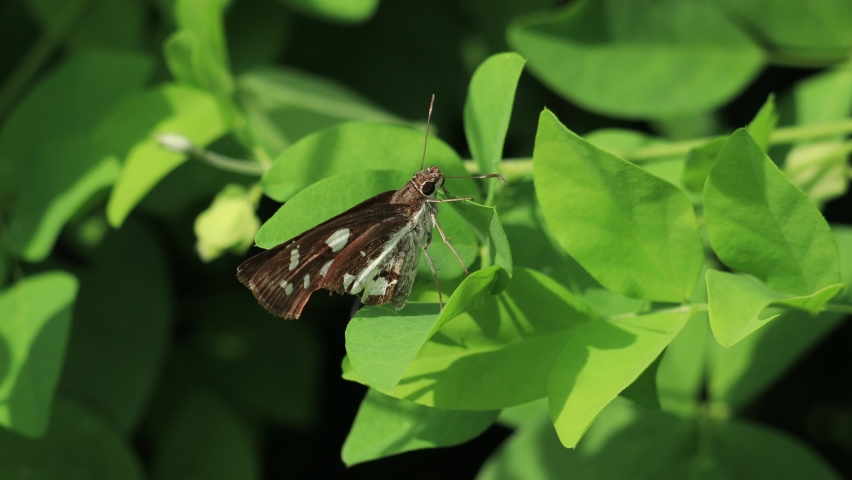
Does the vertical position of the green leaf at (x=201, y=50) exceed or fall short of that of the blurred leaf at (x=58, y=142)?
it exceeds it

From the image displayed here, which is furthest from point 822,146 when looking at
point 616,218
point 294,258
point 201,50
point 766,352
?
point 201,50

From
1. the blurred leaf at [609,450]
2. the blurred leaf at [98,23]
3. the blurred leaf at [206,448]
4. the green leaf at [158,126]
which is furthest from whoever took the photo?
the blurred leaf at [206,448]

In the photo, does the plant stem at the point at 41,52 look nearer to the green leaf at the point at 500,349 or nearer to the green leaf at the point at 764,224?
the green leaf at the point at 500,349

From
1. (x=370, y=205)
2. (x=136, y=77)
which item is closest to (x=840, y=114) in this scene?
(x=370, y=205)

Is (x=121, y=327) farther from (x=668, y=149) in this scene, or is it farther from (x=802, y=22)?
(x=802, y=22)

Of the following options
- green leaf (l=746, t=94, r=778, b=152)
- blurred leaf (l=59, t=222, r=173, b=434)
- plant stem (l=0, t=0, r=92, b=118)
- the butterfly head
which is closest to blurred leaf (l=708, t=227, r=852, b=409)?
green leaf (l=746, t=94, r=778, b=152)

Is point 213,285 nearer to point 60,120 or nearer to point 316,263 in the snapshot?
point 60,120

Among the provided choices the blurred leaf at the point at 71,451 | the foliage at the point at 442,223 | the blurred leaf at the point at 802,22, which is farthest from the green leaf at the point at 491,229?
the blurred leaf at the point at 71,451
